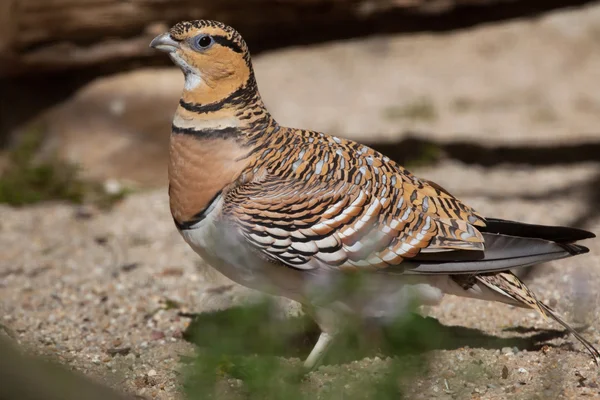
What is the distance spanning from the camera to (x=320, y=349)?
4.36 metres

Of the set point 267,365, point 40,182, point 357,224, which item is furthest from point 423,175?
point 267,365

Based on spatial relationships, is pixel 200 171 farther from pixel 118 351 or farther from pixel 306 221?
pixel 118 351

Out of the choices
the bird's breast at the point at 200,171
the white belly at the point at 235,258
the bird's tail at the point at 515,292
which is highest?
the bird's breast at the point at 200,171

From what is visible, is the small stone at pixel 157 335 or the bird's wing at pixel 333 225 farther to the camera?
the small stone at pixel 157 335

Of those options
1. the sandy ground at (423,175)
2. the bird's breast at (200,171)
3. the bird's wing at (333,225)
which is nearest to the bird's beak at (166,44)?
the bird's breast at (200,171)

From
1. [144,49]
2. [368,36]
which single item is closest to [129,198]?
[144,49]

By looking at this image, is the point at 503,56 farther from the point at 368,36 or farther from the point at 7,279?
the point at 7,279

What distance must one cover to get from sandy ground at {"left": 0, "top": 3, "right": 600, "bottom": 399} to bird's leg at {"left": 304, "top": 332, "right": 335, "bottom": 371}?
0.20 ft

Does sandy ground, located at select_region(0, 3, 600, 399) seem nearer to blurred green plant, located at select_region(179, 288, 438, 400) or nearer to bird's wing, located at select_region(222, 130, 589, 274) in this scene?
blurred green plant, located at select_region(179, 288, 438, 400)

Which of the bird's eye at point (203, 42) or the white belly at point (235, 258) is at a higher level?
the bird's eye at point (203, 42)

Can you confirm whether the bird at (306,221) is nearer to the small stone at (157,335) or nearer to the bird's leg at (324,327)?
the bird's leg at (324,327)

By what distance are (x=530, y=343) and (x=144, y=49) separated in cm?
409

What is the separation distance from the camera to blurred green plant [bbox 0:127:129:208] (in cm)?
710

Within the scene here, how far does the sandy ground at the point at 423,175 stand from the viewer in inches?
172
